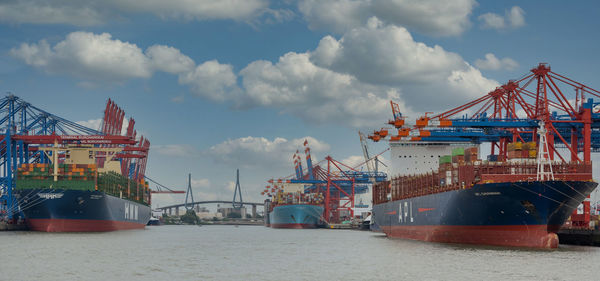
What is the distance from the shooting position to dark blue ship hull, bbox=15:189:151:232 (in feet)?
216

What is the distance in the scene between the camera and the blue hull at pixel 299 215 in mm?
117125

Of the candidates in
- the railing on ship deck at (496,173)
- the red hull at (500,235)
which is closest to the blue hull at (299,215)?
the railing on ship deck at (496,173)

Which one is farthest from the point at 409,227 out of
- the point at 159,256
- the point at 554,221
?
the point at 159,256

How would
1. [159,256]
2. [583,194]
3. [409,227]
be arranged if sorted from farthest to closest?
1. [409,227]
2. [583,194]
3. [159,256]

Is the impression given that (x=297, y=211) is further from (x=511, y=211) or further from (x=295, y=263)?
(x=295, y=263)

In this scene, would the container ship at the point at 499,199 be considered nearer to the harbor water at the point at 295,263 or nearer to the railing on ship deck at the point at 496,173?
the railing on ship deck at the point at 496,173

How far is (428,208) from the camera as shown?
50.9 m

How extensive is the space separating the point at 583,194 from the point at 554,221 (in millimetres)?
2695

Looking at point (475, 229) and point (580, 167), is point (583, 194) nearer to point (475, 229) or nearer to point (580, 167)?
point (580, 167)

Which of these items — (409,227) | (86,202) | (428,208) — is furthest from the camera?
(86,202)

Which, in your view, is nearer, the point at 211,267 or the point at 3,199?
the point at 211,267

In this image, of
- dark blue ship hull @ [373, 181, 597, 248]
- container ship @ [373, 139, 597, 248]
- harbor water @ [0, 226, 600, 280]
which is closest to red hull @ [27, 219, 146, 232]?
harbor water @ [0, 226, 600, 280]

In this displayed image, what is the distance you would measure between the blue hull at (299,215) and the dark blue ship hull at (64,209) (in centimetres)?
4966

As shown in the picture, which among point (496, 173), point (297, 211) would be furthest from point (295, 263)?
point (297, 211)
